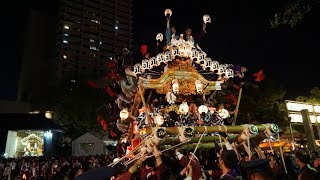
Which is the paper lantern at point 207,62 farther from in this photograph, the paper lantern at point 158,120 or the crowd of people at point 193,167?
the crowd of people at point 193,167

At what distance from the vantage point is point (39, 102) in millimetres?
39812

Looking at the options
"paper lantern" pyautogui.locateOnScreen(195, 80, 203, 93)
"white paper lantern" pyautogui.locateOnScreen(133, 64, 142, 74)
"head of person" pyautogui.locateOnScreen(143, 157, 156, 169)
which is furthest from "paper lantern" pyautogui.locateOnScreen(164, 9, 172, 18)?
"head of person" pyautogui.locateOnScreen(143, 157, 156, 169)

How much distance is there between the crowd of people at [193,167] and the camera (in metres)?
3.76

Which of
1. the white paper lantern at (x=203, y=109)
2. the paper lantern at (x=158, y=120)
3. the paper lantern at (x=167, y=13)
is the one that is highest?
the paper lantern at (x=167, y=13)

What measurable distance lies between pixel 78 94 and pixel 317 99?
27.5 metres

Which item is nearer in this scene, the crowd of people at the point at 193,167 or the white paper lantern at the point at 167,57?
the crowd of people at the point at 193,167

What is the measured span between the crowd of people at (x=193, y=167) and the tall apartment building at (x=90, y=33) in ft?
Answer: 166

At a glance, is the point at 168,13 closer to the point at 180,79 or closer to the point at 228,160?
the point at 180,79

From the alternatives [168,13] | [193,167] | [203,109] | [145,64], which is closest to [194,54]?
[145,64]

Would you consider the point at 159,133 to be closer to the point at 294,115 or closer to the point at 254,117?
the point at 294,115

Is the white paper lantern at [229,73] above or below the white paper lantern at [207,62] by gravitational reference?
below

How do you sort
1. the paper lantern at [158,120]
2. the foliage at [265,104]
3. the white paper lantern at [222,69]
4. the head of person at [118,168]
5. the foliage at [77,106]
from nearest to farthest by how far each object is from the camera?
→ the head of person at [118,168] → the paper lantern at [158,120] → the white paper lantern at [222,69] → the foliage at [265,104] → the foliage at [77,106]

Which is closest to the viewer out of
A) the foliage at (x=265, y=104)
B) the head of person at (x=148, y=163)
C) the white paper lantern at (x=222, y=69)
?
the head of person at (x=148, y=163)

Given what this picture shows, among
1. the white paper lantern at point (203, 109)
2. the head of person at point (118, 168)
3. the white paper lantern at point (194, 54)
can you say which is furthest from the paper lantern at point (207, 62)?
the head of person at point (118, 168)
